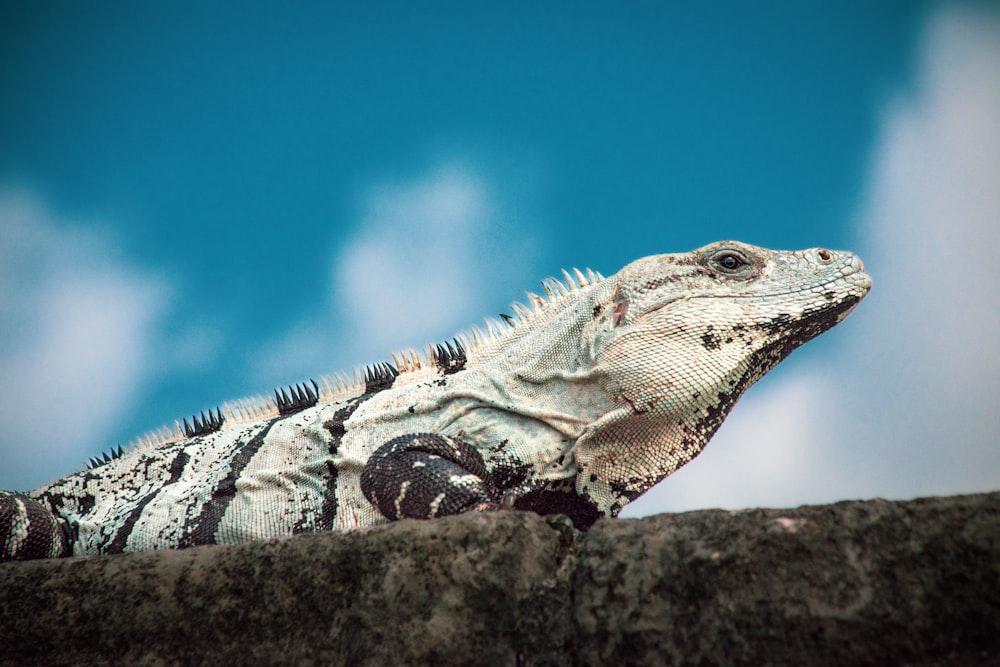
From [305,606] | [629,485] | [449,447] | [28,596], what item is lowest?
[305,606]

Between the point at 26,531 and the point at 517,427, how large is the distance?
2847 mm

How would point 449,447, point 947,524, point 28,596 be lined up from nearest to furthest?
point 947,524 → point 28,596 → point 449,447

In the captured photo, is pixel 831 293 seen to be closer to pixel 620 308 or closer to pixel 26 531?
pixel 620 308

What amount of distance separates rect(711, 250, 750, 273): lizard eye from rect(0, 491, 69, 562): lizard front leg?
417 cm

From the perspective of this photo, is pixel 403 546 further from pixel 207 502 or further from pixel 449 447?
pixel 207 502

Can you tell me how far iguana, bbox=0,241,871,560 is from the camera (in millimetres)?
4438

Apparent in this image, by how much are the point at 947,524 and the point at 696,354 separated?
2.46 m

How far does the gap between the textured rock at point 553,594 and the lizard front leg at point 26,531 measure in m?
1.91

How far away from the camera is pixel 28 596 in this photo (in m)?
3.00

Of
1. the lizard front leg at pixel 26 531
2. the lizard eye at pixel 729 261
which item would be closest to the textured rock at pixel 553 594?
the lizard front leg at pixel 26 531

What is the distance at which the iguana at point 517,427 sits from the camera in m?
4.44


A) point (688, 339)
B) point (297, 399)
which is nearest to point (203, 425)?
point (297, 399)

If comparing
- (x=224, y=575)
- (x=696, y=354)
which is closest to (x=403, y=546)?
(x=224, y=575)

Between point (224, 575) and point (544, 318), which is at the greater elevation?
point (544, 318)
